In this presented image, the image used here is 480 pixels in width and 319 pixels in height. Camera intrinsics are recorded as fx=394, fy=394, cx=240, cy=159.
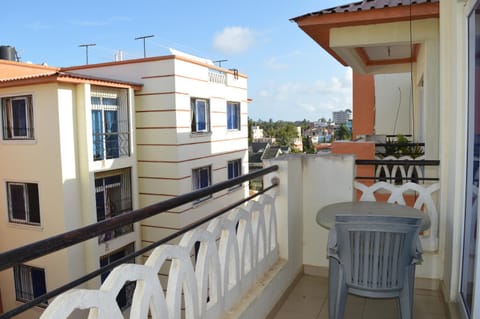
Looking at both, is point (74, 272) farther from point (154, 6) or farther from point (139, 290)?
point (154, 6)

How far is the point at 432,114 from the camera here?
4734 mm

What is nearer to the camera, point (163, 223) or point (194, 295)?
point (194, 295)

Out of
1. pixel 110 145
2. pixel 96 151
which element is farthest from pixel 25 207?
pixel 110 145

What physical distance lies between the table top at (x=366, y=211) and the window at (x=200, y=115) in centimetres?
951

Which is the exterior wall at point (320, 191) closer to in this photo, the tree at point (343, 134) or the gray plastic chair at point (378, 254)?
the gray plastic chair at point (378, 254)

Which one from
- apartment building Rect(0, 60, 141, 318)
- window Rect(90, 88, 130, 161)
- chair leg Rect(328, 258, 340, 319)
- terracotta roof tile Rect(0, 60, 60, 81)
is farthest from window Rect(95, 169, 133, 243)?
chair leg Rect(328, 258, 340, 319)

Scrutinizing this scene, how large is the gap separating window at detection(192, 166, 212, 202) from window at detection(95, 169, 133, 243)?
201 cm

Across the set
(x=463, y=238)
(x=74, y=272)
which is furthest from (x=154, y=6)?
(x=463, y=238)

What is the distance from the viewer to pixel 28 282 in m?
10.3

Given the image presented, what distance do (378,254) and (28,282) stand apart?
10.8 meters

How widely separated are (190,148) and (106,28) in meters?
12.6

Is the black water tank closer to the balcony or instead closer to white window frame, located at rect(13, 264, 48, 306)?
white window frame, located at rect(13, 264, 48, 306)

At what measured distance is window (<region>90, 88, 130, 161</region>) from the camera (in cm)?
994

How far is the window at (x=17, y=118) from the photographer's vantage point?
9391 mm
